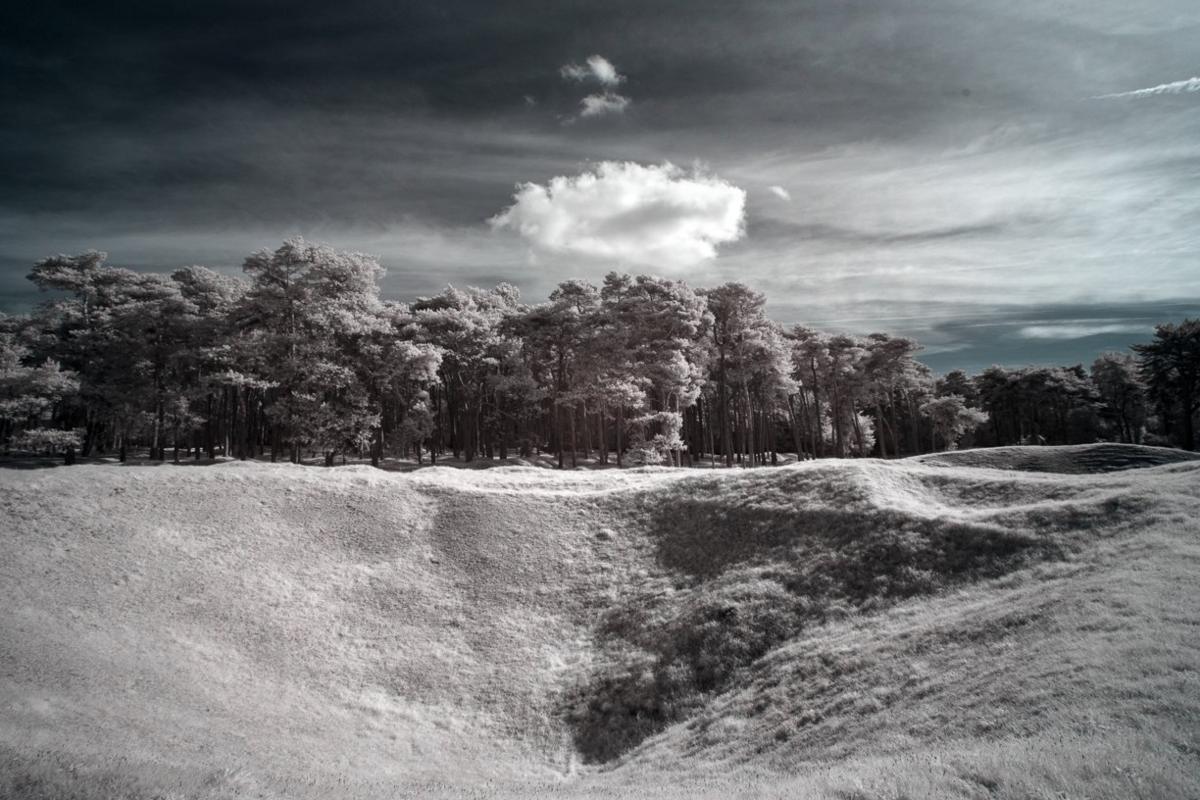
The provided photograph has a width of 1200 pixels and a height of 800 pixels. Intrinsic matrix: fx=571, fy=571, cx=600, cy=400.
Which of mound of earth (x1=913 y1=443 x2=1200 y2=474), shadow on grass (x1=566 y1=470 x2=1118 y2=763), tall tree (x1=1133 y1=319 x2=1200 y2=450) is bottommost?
shadow on grass (x1=566 y1=470 x2=1118 y2=763)

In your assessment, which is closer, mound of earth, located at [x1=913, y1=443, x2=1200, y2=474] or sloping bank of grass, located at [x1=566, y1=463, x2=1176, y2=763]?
sloping bank of grass, located at [x1=566, y1=463, x2=1176, y2=763]

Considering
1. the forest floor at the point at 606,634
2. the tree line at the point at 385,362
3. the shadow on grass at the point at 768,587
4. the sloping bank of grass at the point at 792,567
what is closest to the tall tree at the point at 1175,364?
the tree line at the point at 385,362

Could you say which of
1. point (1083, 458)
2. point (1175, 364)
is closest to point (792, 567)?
point (1083, 458)

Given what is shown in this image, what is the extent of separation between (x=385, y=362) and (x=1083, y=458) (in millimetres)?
47034

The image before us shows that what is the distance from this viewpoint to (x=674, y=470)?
41875 mm

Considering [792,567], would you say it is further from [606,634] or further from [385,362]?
[385,362]

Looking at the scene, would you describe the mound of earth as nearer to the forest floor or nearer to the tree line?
the forest floor

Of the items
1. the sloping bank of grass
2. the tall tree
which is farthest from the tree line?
the sloping bank of grass

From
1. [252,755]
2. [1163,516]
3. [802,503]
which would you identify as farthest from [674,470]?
[252,755]

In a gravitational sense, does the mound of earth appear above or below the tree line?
below

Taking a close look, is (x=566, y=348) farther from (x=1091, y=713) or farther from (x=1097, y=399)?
(x=1097, y=399)

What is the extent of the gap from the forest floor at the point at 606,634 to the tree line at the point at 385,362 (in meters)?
13.7

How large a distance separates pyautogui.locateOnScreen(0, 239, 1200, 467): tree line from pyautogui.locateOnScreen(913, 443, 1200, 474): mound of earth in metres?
22.2

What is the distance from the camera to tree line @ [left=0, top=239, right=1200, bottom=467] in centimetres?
4069
